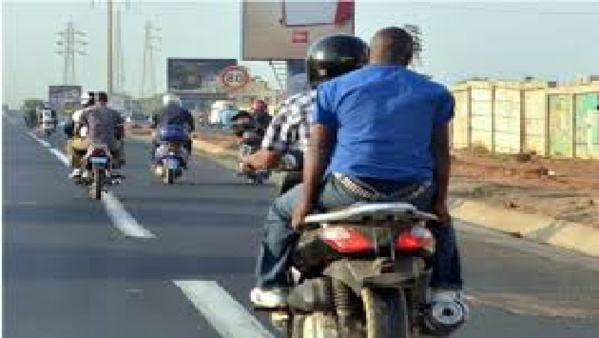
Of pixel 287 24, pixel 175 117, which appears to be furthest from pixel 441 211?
pixel 287 24

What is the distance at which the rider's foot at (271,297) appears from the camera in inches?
259

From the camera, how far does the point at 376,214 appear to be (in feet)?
19.4

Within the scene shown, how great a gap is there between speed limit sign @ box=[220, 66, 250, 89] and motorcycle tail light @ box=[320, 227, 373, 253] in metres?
53.0

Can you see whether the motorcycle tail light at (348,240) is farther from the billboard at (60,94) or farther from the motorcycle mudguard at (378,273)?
the billboard at (60,94)

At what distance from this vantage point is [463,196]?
Result: 2167 cm

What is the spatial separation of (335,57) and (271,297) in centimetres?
127

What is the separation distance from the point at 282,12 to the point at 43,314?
40.0m

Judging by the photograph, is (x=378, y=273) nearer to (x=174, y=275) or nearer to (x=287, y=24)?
(x=174, y=275)

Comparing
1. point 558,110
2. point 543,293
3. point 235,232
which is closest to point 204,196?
point 235,232

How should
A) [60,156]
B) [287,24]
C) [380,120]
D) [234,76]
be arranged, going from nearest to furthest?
1. [380,120]
2. [60,156]
3. [287,24]
4. [234,76]

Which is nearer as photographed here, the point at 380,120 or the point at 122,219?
the point at 380,120

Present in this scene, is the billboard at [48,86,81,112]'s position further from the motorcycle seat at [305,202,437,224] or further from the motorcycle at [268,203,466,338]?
the motorcycle seat at [305,202,437,224]

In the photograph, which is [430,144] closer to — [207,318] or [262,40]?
[207,318]

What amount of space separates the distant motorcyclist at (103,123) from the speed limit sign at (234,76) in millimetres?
37701
